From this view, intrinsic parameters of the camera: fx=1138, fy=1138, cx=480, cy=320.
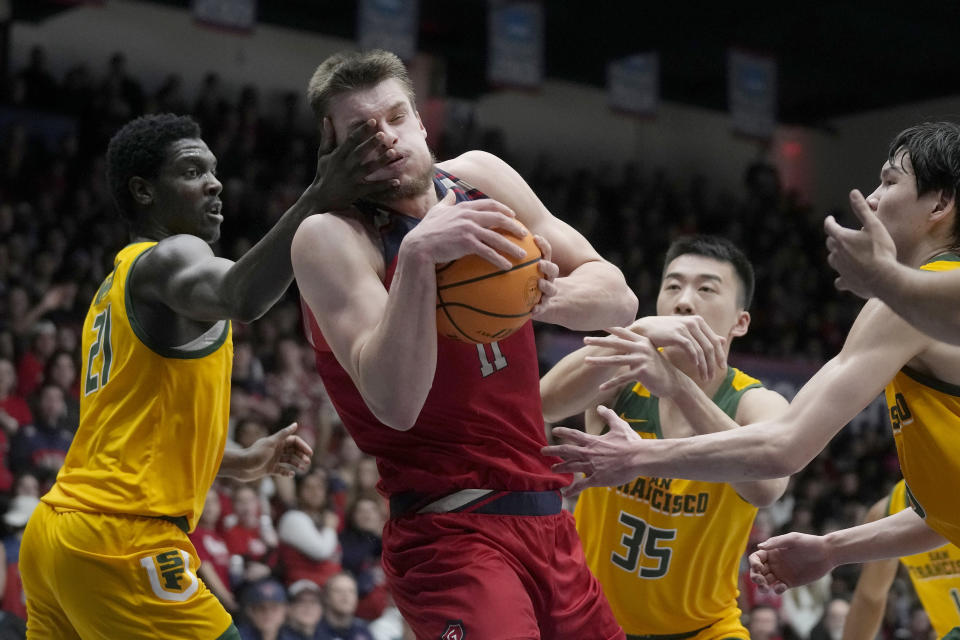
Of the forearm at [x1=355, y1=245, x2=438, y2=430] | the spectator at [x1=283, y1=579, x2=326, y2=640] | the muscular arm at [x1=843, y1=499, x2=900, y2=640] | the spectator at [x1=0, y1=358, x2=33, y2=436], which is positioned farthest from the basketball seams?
the spectator at [x1=0, y1=358, x2=33, y2=436]

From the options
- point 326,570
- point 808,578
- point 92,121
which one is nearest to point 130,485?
point 808,578

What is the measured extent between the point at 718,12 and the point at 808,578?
12638 mm

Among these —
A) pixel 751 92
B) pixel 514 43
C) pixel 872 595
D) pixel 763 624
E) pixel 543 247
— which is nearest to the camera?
pixel 543 247

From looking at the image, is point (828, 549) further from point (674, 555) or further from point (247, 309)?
point (247, 309)

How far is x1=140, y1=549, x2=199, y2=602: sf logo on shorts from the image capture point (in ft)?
11.3

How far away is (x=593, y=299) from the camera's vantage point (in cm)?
320

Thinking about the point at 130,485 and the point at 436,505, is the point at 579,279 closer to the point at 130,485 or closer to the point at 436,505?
the point at 436,505

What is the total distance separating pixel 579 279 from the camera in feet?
10.6

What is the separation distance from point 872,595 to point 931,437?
253cm

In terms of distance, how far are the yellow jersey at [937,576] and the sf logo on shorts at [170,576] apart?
309cm

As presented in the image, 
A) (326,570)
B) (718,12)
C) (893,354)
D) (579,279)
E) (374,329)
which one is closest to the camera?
(374,329)

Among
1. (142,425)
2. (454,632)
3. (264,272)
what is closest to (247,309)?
(264,272)

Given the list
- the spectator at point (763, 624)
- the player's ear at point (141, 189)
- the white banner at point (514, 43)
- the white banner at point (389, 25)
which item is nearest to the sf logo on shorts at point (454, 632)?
the player's ear at point (141, 189)

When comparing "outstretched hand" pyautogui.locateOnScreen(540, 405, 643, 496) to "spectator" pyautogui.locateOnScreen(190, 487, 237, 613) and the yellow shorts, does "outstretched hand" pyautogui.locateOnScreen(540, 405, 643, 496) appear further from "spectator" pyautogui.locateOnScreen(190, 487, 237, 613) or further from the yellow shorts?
"spectator" pyautogui.locateOnScreen(190, 487, 237, 613)
